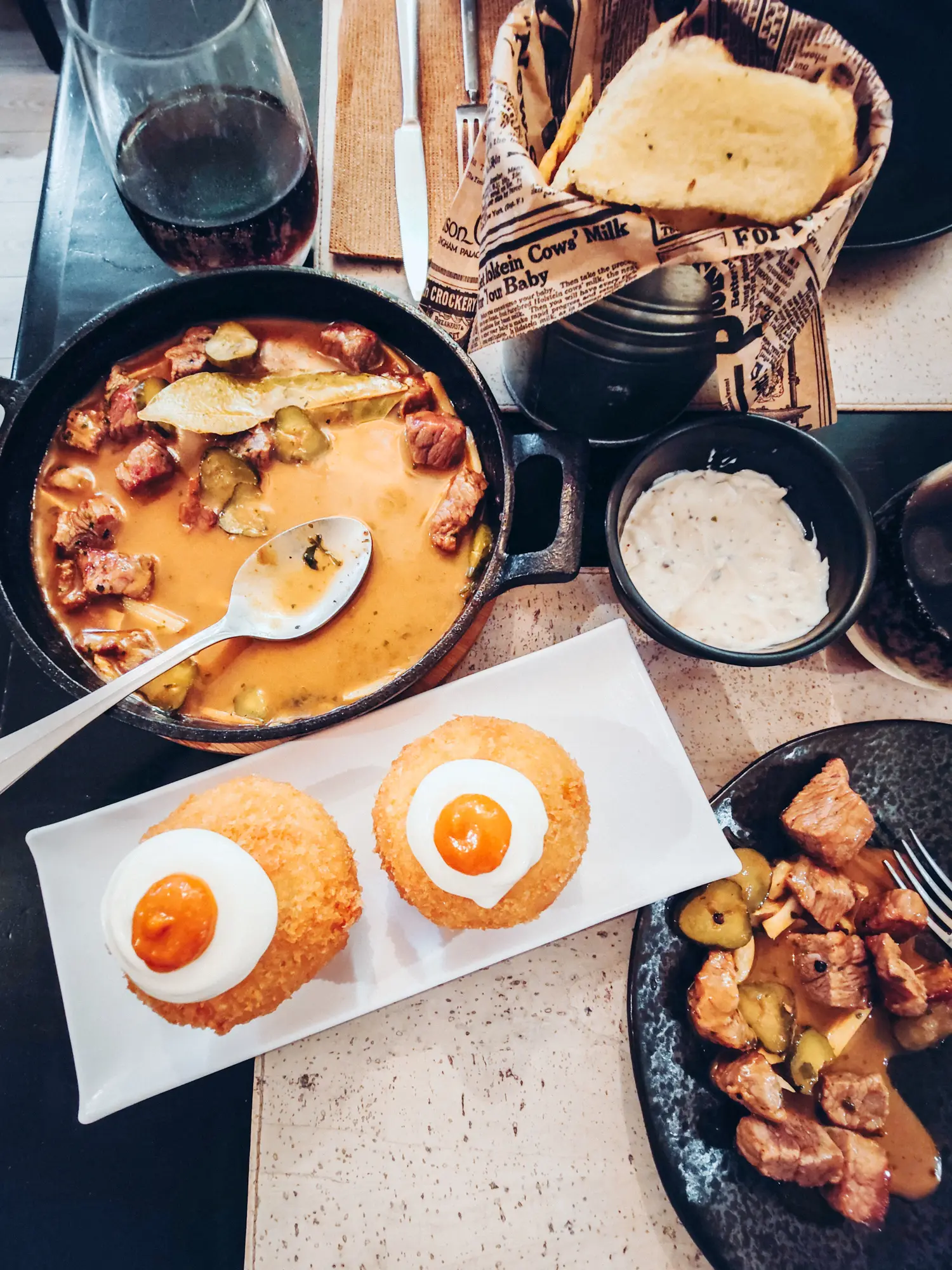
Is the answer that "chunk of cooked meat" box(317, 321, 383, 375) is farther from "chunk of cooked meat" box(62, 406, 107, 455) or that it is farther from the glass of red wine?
"chunk of cooked meat" box(62, 406, 107, 455)

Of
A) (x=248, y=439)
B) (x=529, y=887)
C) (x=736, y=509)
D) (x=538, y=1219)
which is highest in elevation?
(x=248, y=439)

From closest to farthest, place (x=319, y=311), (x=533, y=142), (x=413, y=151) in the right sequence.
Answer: (x=533, y=142) → (x=319, y=311) → (x=413, y=151)

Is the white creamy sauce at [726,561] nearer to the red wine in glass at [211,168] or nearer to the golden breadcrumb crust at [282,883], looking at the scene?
the golden breadcrumb crust at [282,883]

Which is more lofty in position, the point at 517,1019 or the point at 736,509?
the point at 736,509

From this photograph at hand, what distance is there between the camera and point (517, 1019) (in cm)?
155

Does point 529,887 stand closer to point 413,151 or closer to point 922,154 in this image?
point 413,151

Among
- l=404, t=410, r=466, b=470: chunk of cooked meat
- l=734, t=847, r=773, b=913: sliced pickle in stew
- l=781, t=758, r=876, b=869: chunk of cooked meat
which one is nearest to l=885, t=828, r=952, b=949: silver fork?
l=781, t=758, r=876, b=869: chunk of cooked meat

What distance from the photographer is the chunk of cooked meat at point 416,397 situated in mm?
1614

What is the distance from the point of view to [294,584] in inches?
59.0

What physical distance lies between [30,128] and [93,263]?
1.29m

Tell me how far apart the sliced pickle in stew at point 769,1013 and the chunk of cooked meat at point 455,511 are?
100 cm

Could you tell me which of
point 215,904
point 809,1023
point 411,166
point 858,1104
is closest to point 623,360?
point 411,166

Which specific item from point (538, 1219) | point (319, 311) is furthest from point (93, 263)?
point (538, 1219)

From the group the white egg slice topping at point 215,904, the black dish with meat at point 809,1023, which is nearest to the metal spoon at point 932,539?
the black dish with meat at point 809,1023
